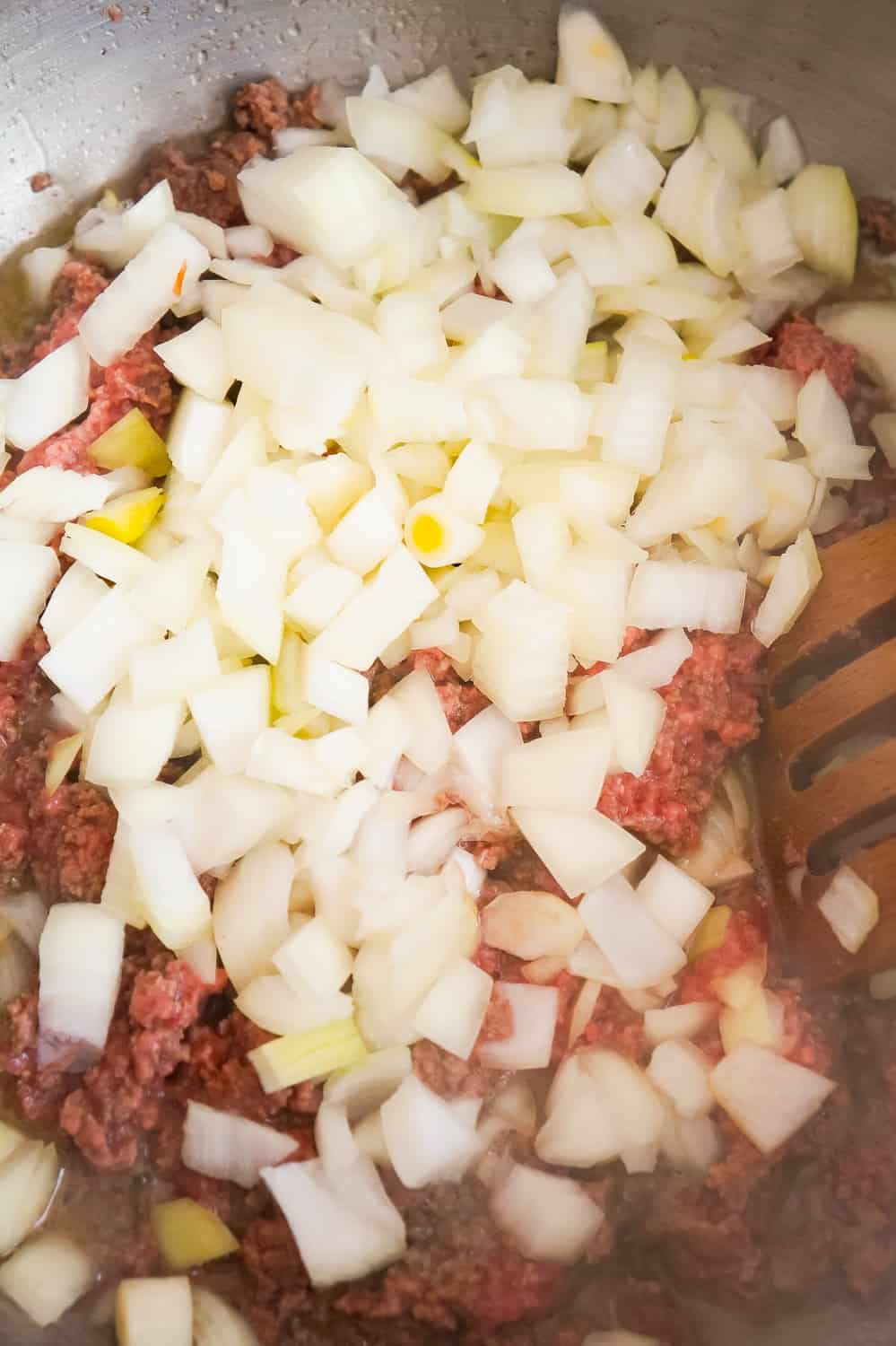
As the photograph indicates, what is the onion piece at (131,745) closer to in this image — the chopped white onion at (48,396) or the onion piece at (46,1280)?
the chopped white onion at (48,396)

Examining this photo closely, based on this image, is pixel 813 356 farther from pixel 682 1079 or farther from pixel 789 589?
pixel 682 1079

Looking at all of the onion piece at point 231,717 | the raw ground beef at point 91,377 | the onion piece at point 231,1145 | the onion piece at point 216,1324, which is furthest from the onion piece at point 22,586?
the onion piece at point 216,1324

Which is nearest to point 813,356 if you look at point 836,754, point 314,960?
point 836,754

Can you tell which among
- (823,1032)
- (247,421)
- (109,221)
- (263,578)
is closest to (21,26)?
(109,221)

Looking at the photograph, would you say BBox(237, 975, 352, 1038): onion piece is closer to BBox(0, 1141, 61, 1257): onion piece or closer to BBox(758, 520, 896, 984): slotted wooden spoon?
BBox(0, 1141, 61, 1257): onion piece

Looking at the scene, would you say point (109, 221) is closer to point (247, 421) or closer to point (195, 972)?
point (247, 421)

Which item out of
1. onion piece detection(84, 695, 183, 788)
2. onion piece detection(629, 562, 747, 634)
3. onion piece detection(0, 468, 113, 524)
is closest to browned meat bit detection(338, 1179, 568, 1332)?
onion piece detection(84, 695, 183, 788)
